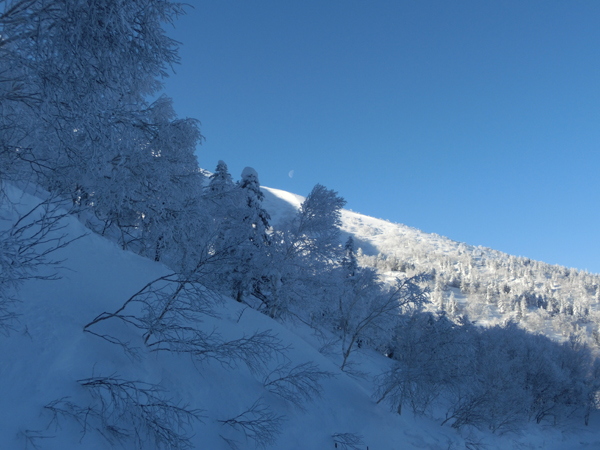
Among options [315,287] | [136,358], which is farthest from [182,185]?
[315,287]

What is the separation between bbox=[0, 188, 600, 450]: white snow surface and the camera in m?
3.43

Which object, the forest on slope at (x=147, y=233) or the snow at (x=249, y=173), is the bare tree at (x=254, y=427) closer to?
the forest on slope at (x=147, y=233)

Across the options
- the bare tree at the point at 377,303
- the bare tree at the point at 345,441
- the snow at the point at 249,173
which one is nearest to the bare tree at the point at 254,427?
the bare tree at the point at 345,441

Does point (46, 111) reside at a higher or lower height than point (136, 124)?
lower

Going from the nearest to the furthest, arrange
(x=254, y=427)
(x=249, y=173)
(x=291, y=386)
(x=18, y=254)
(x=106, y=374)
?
1. (x=18, y=254)
2. (x=106, y=374)
3. (x=254, y=427)
4. (x=291, y=386)
5. (x=249, y=173)

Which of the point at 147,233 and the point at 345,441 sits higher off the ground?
the point at 147,233

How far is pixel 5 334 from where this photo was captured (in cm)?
379

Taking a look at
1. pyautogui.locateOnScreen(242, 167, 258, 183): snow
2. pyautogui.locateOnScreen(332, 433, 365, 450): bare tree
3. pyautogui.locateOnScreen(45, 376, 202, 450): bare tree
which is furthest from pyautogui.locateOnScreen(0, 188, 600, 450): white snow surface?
pyautogui.locateOnScreen(242, 167, 258, 183): snow

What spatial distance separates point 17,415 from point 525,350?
52.2 m

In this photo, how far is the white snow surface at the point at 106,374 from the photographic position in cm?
343

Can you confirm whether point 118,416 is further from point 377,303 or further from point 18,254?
point 377,303

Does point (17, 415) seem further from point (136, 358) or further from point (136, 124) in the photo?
point (136, 124)

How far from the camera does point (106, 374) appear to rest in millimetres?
4160

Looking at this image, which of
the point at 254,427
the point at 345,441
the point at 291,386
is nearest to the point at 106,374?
the point at 254,427
